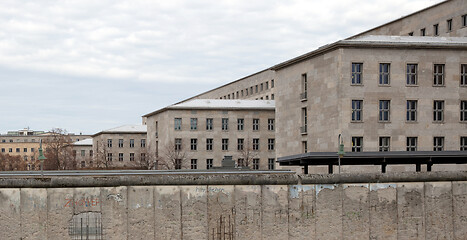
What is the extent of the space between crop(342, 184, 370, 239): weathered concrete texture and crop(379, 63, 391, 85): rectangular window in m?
41.0

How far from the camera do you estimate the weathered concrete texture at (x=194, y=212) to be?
88.0 feet

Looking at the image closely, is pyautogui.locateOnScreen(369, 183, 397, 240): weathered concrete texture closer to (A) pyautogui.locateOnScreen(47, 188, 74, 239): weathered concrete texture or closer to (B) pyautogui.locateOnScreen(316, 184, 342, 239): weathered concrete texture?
(B) pyautogui.locateOnScreen(316, 184, 342, 239): weathered concrete texture

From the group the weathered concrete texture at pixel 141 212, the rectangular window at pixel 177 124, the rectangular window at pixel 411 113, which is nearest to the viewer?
the weathered concrete texture at pixel 141 212

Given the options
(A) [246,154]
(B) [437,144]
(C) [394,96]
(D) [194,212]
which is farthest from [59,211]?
(A) [246,154]

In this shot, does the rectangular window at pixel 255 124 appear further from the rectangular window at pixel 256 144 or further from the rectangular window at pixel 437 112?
the rectangular window at pixel 437 112

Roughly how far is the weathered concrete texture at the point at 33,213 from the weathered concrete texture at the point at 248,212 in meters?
7.25

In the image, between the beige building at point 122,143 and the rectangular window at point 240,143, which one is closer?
the rectangular window at point 240,143

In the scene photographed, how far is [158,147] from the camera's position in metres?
115

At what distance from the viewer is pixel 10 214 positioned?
26.0 meters

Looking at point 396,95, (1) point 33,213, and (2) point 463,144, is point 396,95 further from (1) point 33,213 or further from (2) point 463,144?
(1) point 33,213

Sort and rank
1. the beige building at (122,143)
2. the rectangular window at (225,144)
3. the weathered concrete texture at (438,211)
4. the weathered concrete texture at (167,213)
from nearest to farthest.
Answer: the weathered concrete texture at (167,213) < the weathered concrete texture at (438,211) < the rectangular window at (225,144) < the beige building at (122,143)

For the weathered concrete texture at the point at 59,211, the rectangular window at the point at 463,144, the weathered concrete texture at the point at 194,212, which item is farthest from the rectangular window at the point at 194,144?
the weathered concrete texture at the point at 59,211

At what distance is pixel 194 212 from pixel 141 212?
2.03 m

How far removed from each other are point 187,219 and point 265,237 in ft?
10.4
